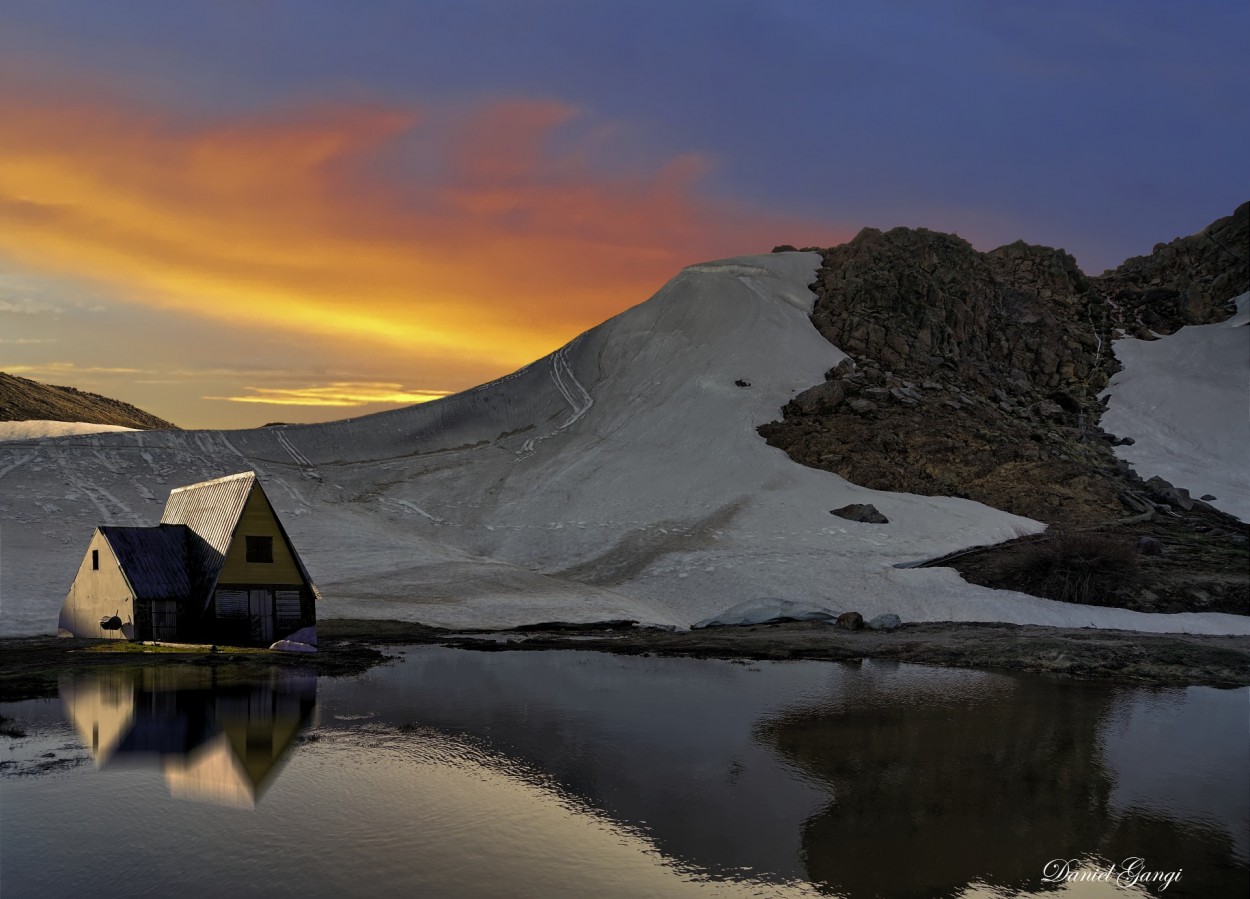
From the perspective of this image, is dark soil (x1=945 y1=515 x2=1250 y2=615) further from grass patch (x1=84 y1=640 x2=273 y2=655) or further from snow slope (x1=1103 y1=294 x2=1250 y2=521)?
grass patch (x1=84 y1=640 x2=273 y2=655)

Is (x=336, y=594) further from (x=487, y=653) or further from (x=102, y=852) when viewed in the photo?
(x=102, y=852)

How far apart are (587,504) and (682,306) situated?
3072 cm

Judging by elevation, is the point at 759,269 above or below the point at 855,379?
above

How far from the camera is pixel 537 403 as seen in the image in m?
81.9

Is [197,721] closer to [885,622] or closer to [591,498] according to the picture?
[885,622]

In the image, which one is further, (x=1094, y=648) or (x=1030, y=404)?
(x=1030, y=404)

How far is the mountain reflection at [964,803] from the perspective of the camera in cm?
1633

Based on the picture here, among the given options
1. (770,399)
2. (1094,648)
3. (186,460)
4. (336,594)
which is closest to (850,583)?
(1094,648)

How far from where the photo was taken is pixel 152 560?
119 feet

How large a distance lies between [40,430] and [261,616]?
42.8m

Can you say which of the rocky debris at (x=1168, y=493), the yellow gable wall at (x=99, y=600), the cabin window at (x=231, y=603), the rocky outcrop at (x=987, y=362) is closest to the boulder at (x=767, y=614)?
the cabin window at (x=231, y=603)

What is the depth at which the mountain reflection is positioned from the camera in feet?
53.6

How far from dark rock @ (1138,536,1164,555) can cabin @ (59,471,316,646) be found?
39979mm

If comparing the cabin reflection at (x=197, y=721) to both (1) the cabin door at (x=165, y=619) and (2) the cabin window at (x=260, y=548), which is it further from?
(2) the cabin window at (x=260, y=548)
